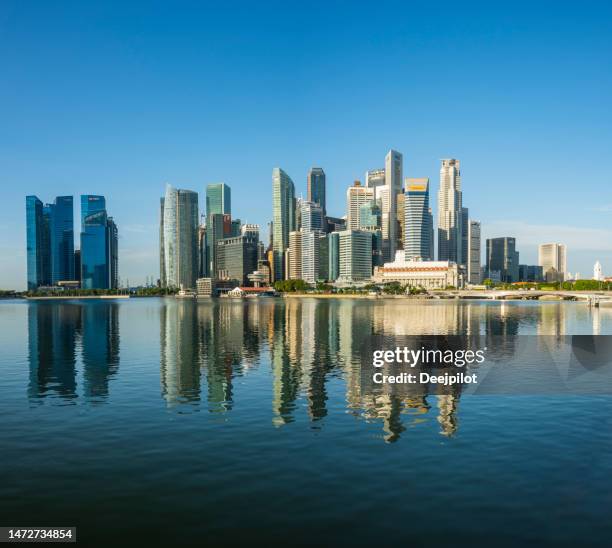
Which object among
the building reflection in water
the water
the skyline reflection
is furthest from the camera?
the building reflection in water

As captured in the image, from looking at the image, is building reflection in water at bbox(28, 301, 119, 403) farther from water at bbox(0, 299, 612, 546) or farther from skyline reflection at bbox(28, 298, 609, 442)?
water at bbox(0, 299, 612, 546)

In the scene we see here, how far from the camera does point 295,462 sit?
27406 mm

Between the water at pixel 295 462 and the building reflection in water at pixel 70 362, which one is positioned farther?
the building reflection in water at pixel 70 362

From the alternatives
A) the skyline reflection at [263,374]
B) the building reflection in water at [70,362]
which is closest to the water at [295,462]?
the skyline reflection at [263,374]

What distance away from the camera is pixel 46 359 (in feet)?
213

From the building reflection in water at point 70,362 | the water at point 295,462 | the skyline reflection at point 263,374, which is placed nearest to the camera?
the water at point 295,462

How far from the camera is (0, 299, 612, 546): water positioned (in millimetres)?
20531

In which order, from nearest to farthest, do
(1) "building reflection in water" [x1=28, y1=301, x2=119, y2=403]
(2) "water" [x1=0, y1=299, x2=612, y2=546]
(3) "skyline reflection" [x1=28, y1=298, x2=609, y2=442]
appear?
(2) "water" [x1=0, y1=299, x2=612, y2=546] → (3) "skyline reflection" [x1=28, y1=298, x2=609, y2=442] → (1) "building reflection in water" [x1=28, y1=301, x2=119, y2=403]

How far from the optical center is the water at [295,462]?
808 inches

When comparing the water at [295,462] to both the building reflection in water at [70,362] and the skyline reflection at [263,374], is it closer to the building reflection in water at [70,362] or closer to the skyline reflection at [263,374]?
the skyline reflection at [263,374]

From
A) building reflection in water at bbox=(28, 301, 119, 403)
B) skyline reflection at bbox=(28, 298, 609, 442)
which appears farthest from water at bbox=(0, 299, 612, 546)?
building reflection in water at bbox=(28, 301, 119, 403)

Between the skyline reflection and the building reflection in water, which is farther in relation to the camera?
the building reflection in water

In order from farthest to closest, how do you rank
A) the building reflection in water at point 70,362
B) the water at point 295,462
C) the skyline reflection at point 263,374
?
the building reflection in water at point 70,362 → the skyline reflection at point 263,374 → the water at point 295,462

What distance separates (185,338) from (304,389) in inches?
1928
